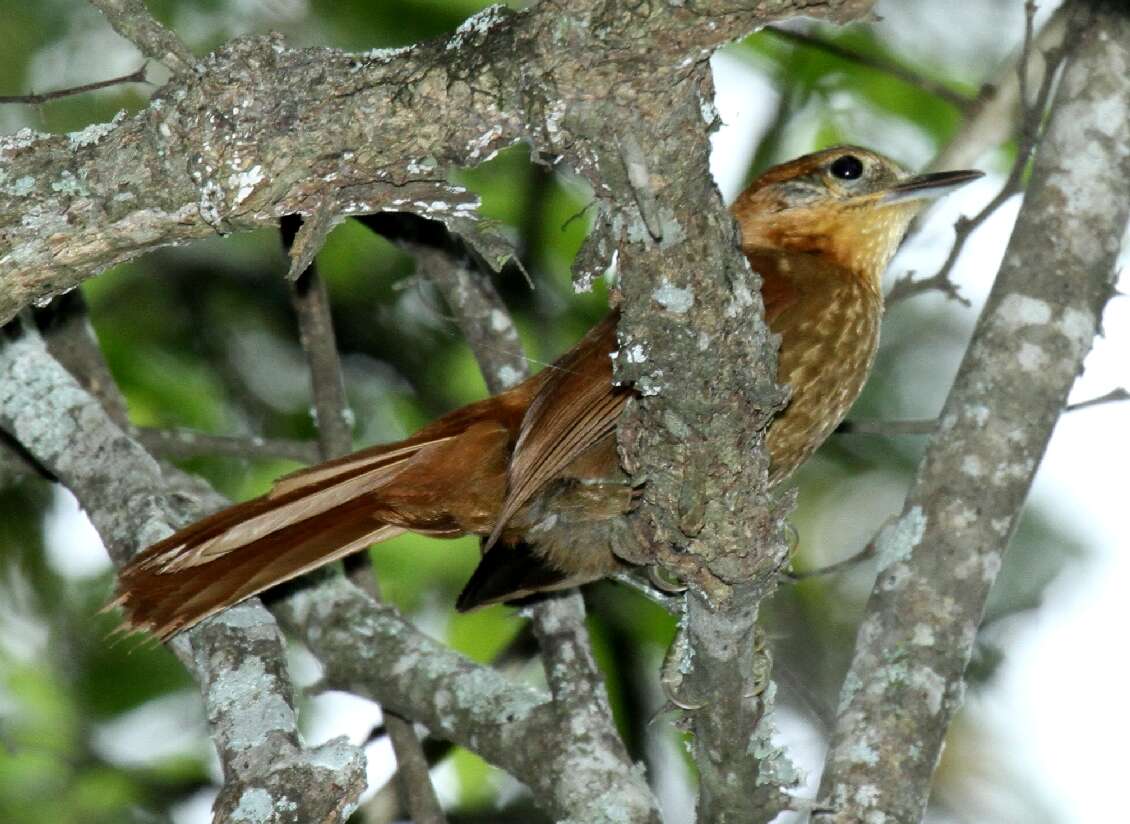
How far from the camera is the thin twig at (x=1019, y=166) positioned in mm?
4328

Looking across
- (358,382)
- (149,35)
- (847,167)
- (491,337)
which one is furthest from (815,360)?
(358,382)

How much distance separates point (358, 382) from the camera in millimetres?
5934

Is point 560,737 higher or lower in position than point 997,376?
lower

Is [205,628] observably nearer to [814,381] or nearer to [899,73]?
[814,381]

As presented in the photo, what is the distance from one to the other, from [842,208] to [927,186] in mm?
258

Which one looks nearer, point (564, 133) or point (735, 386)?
point (564, 133)

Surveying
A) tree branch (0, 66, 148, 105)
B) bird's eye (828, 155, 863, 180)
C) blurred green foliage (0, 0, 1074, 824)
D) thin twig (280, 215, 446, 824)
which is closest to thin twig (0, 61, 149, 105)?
tree branch (0, 66, 148, 105)

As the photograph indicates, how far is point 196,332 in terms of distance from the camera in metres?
5.84

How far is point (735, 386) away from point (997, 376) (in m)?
1.78

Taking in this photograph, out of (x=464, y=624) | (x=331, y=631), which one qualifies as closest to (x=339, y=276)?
(x=464, y=624)

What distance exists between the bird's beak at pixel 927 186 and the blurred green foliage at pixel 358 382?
52.5 inches

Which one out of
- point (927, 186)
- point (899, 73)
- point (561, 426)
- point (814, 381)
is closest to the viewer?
point (561, 426)

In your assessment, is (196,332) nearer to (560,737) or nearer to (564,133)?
(560,737)

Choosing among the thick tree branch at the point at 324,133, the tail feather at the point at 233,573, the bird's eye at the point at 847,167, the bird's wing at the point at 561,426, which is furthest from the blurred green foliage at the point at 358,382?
the thick tree branch at the point at 324,133
